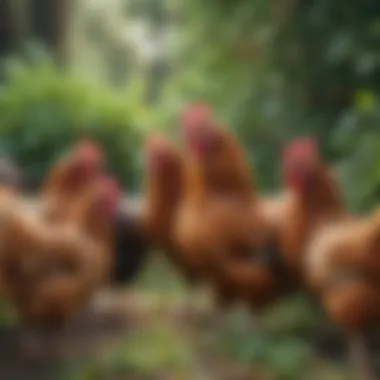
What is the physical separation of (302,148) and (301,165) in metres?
0.02

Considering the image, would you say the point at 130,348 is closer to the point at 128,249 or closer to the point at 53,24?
the point at 128,249

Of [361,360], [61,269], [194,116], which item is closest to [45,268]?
[61,269]

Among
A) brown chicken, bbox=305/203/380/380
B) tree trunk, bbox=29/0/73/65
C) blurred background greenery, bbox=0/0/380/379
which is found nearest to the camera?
brown chicken, bbox=305/203/380/380

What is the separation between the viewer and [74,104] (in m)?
1.22

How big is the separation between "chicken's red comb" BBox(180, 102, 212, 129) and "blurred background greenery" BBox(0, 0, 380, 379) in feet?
0.14

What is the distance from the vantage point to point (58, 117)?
1207 mm

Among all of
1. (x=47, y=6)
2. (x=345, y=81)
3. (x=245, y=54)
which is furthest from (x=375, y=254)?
(x=47, y=6)

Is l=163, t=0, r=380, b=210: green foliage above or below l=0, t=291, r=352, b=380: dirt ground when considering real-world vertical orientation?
above

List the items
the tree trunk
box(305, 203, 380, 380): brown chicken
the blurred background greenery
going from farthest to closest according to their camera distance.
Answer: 1. the tree trunk
2. the blurred background greenery
3. box(305, 203, 380, 380): brown chicken

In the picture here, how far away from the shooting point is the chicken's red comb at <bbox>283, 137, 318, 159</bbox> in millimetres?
1090

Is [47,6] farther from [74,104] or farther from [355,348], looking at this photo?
[355,348]

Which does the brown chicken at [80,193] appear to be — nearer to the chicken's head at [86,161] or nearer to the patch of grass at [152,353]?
the chicken's head at [86,161]

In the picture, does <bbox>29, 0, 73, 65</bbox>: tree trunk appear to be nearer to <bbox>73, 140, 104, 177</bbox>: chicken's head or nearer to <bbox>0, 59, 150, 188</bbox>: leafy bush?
<bbox>0, 59, 150, 188</bbox>: leafy bush

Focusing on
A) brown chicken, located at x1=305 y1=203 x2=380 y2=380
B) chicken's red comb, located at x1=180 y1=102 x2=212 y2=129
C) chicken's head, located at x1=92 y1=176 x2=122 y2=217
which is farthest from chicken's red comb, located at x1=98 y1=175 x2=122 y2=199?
brown chicken, located at x1=305 y1=203 x2=380 y2=380
